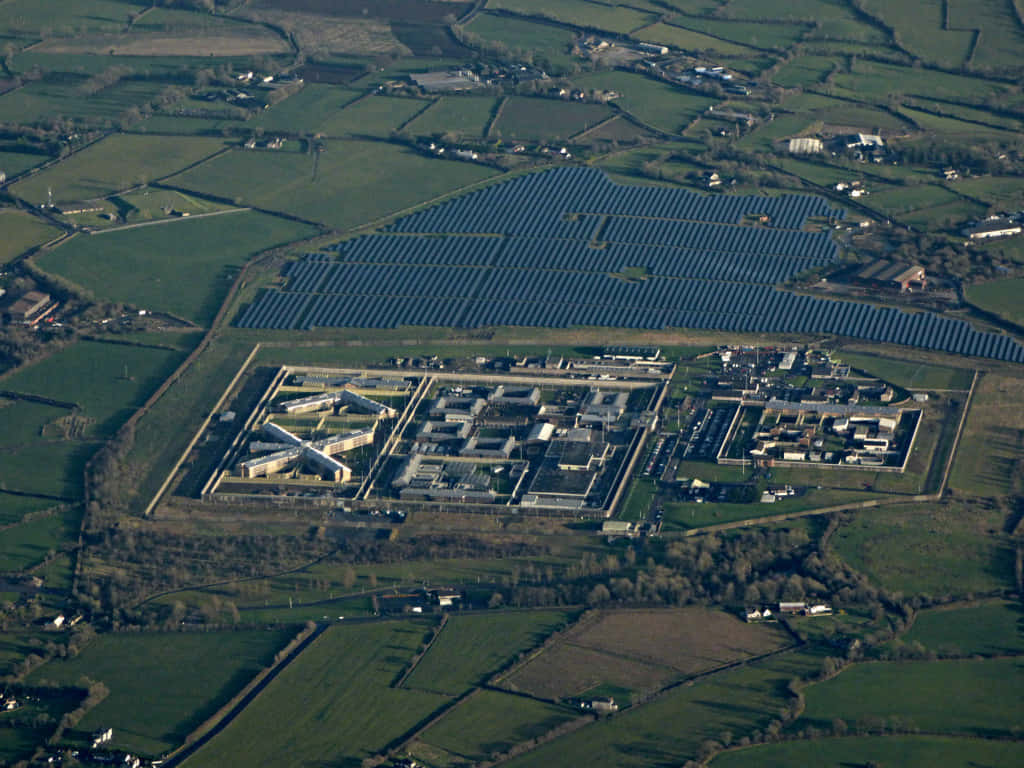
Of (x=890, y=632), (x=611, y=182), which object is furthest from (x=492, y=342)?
(x=890, y=632)

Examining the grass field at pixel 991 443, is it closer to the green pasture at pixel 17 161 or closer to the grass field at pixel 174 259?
the grass field at pixel 174 259

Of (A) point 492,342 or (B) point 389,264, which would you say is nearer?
(A) point 492,342

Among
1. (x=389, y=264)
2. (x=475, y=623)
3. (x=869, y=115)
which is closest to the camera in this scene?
(x=475, y=623)

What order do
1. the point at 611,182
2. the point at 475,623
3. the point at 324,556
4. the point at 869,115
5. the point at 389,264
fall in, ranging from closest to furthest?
the point at 475,623, the point at 324,556, the point at 389,264, the point at 611,182, the point at 869,115

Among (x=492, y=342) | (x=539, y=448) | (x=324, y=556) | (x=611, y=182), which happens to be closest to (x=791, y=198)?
(x=611, y=182)

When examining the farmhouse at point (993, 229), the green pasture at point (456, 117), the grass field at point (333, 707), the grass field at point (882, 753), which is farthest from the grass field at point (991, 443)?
the green pasture at point (456, 117)

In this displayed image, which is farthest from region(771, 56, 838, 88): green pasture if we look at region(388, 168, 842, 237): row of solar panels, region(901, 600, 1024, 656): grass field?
region(901, 600, 1024, 656): grass field

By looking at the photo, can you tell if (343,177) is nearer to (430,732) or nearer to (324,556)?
(324,556)
